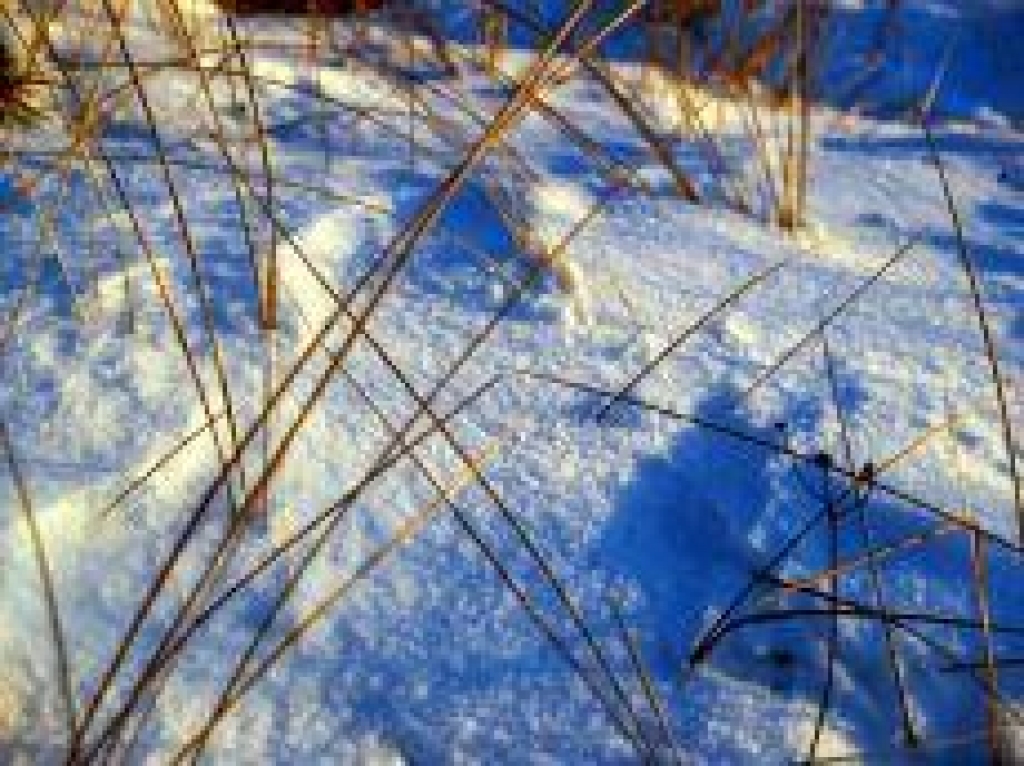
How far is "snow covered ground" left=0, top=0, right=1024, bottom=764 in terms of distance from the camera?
2.86 feet

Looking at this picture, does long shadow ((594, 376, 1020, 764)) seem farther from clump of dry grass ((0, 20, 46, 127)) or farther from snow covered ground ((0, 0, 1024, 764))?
clump of dry grass ((0, 20, 46, 127))

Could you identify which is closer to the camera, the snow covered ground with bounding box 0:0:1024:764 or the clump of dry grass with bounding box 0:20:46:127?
the snow covered ground with bounding box 0:0:1024:764

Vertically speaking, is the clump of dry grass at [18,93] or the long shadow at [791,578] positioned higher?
the clump of dry grass at [18,93]

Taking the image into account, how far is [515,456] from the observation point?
3.49ft

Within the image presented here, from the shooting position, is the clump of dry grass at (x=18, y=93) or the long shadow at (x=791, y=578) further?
the clump of dry grass at (x=18, y=93)

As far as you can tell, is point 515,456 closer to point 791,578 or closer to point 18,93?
point 791,578

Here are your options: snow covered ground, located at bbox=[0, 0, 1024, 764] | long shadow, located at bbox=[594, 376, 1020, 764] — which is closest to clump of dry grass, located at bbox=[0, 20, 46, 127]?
snow covered ground, located at bbox=[0, 0, 1024, 764]

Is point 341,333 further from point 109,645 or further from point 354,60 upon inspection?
point 354,60

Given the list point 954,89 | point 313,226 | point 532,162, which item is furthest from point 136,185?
point 954,89

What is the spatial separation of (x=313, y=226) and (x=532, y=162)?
1.05 ft

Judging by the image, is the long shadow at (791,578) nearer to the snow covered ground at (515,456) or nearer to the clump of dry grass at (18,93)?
the snow covered ground at (515,456)

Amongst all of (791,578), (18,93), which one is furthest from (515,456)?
(18,93)

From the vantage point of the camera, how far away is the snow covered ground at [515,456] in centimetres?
87

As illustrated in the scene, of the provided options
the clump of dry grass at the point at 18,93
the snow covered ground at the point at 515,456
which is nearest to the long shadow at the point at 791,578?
the snow covered ground at the point at 515,456
